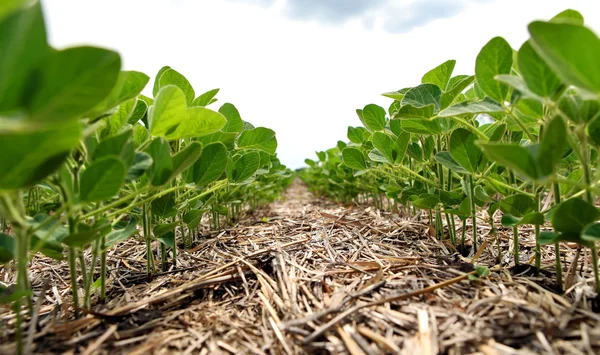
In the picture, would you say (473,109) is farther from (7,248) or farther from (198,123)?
(7,248)

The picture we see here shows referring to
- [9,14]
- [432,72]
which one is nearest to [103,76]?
[9,14]

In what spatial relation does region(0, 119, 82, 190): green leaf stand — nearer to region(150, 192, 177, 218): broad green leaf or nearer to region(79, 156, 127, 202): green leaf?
region(79, 156, 127, 202): green leaf

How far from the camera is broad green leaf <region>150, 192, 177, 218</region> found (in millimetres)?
1132

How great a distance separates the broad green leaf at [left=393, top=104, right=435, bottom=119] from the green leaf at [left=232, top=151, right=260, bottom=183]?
0.58 meters

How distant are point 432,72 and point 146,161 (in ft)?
3.23

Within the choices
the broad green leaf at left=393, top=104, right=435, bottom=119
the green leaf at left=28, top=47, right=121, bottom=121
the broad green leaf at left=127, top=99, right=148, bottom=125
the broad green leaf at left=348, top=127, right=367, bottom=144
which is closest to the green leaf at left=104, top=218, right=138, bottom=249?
the broad green leaf at left=127, top=99, right=148, bottom=125

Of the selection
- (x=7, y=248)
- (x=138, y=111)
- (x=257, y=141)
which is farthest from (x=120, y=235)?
(x=257, y=141)

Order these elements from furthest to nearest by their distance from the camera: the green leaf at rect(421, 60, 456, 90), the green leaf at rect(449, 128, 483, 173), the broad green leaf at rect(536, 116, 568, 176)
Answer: the green leaf at rect(421, 60, 456, 90)
the green leaf at rect(449, 128, 483, 173)
the broad green leaf at rect(536, 116, 568, 176)

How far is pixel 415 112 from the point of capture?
97 centimetres

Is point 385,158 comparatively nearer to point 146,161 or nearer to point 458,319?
point 458,319

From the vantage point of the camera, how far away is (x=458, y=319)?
2.54 feet

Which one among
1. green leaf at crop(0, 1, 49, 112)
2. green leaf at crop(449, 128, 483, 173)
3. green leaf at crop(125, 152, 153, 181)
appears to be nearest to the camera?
green leaf at crop(0, 1, 49, 112)

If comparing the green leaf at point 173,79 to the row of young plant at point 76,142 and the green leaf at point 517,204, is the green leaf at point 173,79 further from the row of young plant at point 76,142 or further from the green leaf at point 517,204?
the green leaf at point 517,204

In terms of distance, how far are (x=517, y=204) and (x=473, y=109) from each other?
0.31 metres
